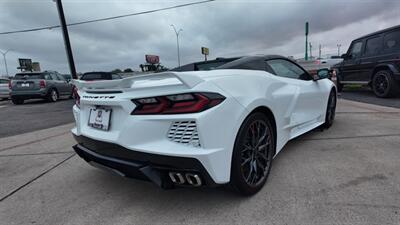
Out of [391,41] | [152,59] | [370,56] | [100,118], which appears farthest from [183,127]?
[152,59]

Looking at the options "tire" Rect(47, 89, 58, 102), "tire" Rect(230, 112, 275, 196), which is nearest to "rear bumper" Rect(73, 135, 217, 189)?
"tire" Rect(230, 112, 275, 196)

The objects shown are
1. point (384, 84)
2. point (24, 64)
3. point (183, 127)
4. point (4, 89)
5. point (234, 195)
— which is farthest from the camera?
point (24, 64)

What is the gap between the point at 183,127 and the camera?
68.5 inches

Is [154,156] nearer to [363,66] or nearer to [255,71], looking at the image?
[255,71]

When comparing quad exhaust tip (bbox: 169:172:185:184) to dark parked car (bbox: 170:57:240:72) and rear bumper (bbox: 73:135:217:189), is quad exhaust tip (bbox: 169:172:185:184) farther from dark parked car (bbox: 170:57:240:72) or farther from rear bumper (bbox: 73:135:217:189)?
dark parked car (bbox: 170:57:240:72)

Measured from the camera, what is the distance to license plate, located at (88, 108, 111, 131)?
2.01m

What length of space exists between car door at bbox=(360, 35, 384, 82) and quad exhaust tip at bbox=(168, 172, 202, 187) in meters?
8.27

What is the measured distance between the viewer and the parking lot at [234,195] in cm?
193

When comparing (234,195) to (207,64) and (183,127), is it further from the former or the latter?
(207,64)

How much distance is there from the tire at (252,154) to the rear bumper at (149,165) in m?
0.30

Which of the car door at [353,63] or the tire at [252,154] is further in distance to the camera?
the car door at [353,63]

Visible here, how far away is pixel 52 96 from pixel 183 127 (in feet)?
42.0

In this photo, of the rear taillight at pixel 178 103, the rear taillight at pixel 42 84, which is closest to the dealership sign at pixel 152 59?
the rear taillight at pixel 42 84

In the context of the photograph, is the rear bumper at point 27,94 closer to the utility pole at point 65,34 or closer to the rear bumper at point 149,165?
the utility pole at point 65,34
